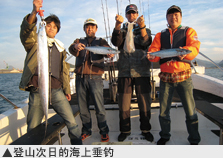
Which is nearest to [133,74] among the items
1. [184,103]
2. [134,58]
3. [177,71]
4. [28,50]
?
[134,58]

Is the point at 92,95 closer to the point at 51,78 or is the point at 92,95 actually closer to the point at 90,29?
the point at 51,78

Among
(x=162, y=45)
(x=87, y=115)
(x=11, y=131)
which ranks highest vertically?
(x=162, y=45)

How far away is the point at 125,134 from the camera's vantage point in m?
3.15

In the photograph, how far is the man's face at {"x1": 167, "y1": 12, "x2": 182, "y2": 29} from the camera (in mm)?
2588

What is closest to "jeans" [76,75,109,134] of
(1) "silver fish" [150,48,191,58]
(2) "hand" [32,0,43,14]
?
(1) "silver fish" [150,48,191,58]

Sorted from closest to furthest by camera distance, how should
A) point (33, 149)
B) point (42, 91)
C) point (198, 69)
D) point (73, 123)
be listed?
point (42, 91)
point (33, 149)
point (73, 123)
point (198, 69)

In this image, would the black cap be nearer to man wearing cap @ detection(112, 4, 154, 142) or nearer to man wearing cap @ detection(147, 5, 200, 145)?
man wearing cap @ detection(147, 5, 200, 145)

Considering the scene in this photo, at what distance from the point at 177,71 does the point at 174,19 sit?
0.94m

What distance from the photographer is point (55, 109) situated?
2500 mm

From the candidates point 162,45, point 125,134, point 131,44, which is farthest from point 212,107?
point 131,44

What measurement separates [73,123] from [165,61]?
201 centimetres

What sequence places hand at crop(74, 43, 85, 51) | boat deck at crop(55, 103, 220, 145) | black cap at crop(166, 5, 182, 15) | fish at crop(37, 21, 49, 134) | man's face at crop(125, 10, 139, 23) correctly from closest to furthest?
1. fish at crop(37, 21, 49, 134)
2. black cap at crop(166, 5, 182, 15)
3. hand at crop(74, 43, 85, 51)
4. man's face at crop(125, 10, 139, 23)
5. boat deck at crop(55, 103, 220, 145)

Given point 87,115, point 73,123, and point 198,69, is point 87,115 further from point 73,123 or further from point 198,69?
point 198,69

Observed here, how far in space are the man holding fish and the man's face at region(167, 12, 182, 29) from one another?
2020 millimetres
